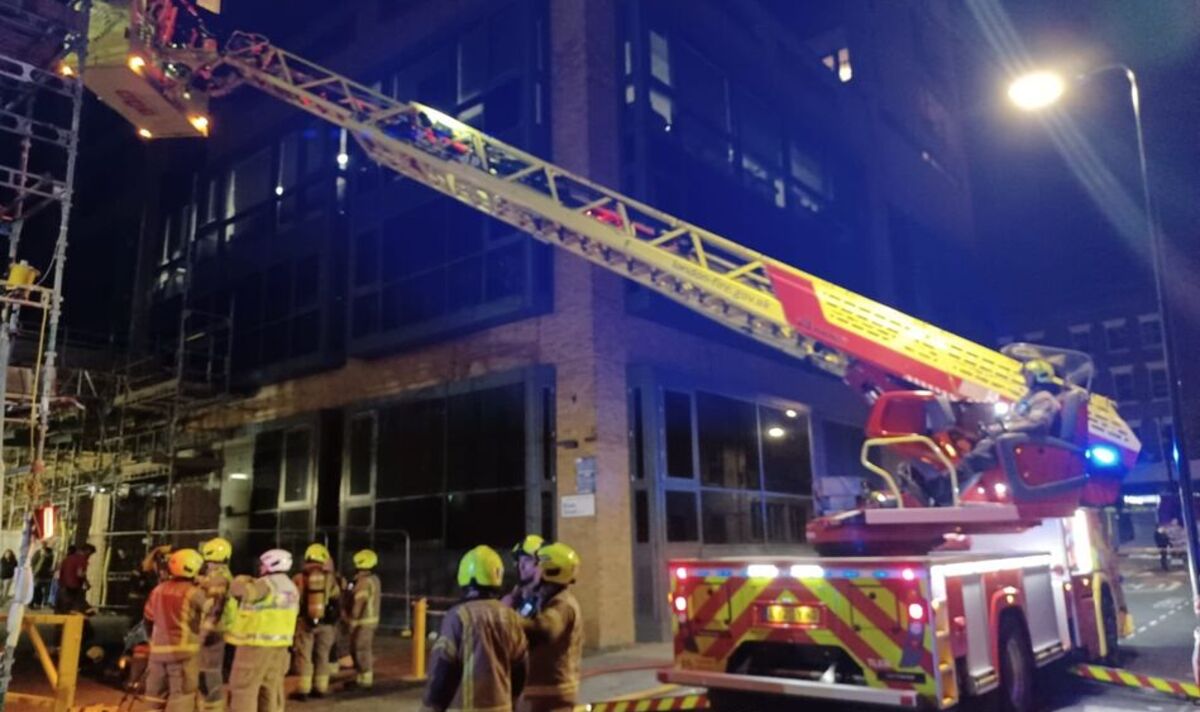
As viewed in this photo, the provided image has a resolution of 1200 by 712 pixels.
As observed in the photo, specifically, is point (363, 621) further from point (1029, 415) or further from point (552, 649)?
point (1029, 415)

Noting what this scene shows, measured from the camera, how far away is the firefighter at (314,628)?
9.39 m

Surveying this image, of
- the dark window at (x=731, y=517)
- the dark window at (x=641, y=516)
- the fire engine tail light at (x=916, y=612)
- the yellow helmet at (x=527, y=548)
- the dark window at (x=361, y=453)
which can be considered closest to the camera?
the fire engine tail light at (x=916, y=612)

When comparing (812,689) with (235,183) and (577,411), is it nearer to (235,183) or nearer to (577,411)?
(577,411)

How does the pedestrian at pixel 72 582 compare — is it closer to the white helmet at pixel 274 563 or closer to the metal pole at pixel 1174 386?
the white helmet at pixel 274 563

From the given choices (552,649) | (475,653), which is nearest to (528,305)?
(552,649)

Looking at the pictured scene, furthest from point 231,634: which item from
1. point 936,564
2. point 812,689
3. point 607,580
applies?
point 607,580

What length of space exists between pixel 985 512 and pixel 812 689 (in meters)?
2.41

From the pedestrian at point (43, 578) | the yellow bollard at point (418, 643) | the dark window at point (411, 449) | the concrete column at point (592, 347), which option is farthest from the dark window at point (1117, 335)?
the pedestrian at point (43, 578)

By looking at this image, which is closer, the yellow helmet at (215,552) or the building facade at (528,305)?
the yellow helmet at (215,552)

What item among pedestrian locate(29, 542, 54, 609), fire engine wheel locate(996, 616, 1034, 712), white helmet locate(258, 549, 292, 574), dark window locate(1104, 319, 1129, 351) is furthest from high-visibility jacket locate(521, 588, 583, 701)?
Answer: dark window locate(1104, 319, 1129, 351)

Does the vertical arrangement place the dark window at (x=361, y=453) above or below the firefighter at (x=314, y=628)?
above

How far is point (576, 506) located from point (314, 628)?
4.59 metres

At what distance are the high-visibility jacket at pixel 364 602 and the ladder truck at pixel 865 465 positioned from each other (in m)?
4.12

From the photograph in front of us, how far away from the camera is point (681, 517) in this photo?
14211 mm
